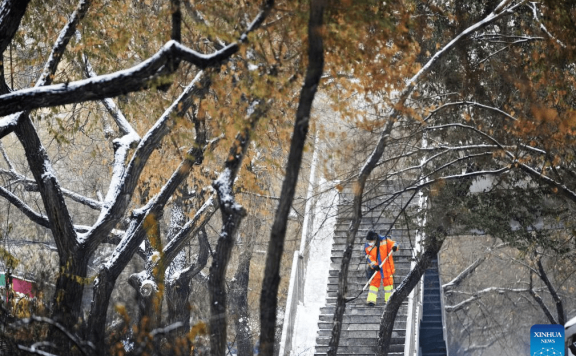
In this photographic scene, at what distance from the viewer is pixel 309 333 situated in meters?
19.0

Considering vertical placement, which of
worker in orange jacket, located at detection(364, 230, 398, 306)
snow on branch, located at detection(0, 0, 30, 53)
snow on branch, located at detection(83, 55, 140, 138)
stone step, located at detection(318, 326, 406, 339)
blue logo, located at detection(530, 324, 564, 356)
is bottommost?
blue logo, located at detection(530, 324, 564, 356)

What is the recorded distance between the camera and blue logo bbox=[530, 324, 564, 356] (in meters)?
13.6

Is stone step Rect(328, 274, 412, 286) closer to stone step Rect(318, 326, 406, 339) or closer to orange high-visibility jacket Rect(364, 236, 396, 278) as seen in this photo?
stone step Rect(318, 326, 406, 339)

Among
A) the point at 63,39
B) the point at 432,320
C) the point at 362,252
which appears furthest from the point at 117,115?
the point at 432,320

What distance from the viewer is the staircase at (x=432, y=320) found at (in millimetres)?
21203

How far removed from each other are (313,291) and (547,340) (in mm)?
7622

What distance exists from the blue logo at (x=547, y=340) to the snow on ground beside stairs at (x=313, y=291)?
16.7 feet

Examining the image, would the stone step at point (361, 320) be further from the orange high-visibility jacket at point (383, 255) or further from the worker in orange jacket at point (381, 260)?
the orange high-visibility jacket at point (383, 255)

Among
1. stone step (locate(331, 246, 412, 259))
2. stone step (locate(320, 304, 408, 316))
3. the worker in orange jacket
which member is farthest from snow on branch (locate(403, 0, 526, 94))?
stone step (locate(331, 246, 412, 259))

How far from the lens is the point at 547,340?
13.6m

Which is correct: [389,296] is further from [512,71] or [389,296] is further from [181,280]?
[512,71]

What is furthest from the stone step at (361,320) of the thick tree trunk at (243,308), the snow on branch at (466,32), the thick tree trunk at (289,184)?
the thick tree trunk at (289,184)

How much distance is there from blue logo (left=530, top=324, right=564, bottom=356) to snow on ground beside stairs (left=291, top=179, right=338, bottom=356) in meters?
5.08

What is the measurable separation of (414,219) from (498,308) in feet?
69.0
